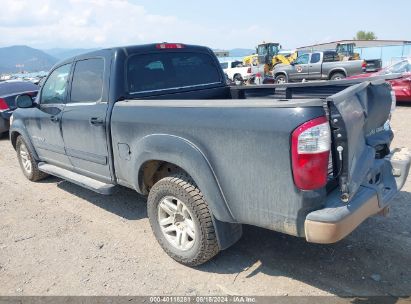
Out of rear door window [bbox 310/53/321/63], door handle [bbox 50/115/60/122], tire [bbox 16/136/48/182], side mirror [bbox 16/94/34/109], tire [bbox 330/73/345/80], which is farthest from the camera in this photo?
rear door window [bbox 310/53/321/63]

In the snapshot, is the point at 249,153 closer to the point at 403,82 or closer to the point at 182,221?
the point at 182,221

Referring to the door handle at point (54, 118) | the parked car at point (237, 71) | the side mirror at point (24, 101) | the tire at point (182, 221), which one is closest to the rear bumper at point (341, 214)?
the tire at point (182, 221)

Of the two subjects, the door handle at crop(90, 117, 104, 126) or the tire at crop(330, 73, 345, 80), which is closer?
the door handle at crop(90, 117, 104, 126)

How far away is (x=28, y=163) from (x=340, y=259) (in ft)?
16.5

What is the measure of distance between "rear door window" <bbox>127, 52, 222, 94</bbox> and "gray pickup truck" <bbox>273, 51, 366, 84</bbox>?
51.3 feet

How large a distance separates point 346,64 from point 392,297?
17.7m

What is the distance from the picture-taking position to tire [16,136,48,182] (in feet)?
19.3

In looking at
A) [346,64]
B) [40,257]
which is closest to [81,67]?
[40,257]

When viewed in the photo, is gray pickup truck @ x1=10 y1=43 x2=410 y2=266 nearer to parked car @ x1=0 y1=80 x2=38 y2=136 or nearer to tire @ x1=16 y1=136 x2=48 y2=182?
tire @ x1=16 y1=136 x2=48 y2=182

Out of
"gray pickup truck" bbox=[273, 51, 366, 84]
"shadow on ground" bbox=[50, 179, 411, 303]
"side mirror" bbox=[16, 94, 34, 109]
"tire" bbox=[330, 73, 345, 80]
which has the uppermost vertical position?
"side mirror" bbox=[16, 94, 34, 109]

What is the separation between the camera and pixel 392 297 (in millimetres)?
2785

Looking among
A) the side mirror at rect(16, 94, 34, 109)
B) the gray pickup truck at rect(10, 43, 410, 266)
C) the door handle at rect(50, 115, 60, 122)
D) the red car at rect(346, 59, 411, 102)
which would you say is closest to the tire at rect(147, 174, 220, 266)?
the gray pickup truck at rect(10, 43, 410, 266)

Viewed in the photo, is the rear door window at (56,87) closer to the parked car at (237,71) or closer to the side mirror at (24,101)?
the side mirror at (24,101)

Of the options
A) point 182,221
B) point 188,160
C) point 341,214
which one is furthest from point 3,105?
point 341,214
